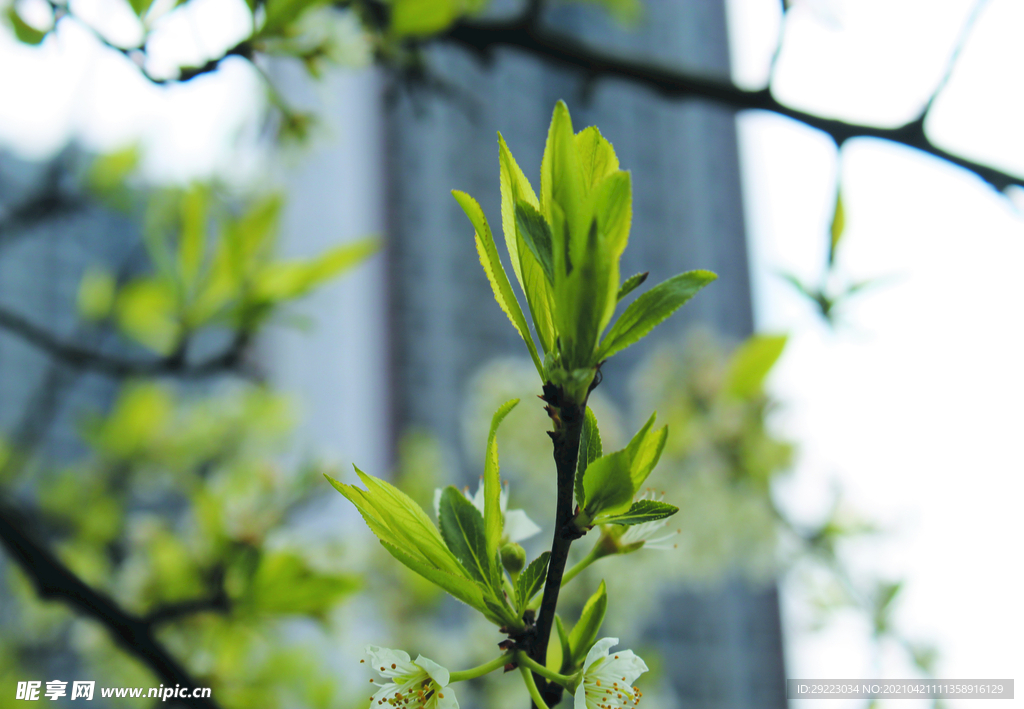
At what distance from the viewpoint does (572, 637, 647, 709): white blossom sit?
0.14m

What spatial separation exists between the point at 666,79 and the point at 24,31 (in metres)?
0.36

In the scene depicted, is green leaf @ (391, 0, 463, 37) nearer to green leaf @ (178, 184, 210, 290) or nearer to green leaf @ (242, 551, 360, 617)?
green leaf @ (178, 184, 210, 290)

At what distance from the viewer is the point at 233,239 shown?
489 millimetres

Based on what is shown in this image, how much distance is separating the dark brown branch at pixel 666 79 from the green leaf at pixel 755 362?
24 cm

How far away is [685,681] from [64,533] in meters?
1.19

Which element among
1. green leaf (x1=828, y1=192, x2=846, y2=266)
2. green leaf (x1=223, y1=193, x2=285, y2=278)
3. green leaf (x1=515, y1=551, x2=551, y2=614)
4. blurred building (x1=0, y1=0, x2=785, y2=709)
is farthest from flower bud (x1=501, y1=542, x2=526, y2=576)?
blurred building (x1=0, y1=0, x2=785, y2=709)

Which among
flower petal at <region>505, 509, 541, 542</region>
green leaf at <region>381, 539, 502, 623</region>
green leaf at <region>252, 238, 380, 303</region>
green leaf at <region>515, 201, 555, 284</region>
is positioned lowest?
green leaf at <region>252, 238, 380, 303</region>

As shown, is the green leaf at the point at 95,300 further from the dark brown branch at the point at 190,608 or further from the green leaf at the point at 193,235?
the dark brown branch at the point at 190,608

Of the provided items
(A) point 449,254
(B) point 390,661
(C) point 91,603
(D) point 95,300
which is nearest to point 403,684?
(B) point 390,661

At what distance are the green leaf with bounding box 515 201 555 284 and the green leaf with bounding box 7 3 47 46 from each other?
14.9 inches

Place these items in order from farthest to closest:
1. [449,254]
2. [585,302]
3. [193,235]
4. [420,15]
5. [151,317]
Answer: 1. [449,254]
2. [151,317]
3. [193,235]
4. [420,15]
5. [585,302]

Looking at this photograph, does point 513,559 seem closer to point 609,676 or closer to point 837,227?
point 609,676

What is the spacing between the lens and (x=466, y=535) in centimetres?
14

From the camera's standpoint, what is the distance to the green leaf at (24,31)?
0.35 metres
